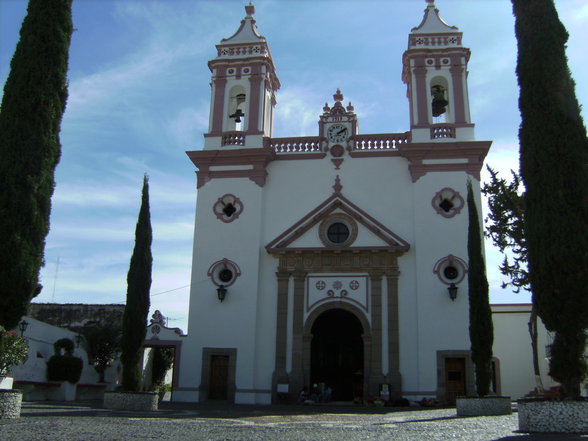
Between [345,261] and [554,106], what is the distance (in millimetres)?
9596

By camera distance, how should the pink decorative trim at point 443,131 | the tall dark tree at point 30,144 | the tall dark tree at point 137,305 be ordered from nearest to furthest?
the tall dark tree at point 30,144 < the tall dark tree at point 137,305 < the pink decorative trim at point 443,131

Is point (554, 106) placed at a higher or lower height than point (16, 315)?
higher

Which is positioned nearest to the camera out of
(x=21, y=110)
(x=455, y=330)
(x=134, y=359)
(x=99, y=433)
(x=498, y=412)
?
(x=99, y=433)

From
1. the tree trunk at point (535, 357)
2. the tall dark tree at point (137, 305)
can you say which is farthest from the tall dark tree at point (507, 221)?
the tall dark tree at point (137, 305)

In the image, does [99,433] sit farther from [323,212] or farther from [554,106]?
[323,212]

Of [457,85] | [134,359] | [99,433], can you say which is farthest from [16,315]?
[457,85]

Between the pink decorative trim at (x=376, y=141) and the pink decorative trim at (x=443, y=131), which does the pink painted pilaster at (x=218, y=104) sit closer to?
the pink decorative trim at (x=376, y=141)

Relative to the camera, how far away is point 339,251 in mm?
19656

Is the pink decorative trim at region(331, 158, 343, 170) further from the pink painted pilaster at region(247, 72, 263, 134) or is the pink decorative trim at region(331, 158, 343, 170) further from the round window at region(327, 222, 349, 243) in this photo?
the pink painted pilaster at region(247, 72, 263, 134)

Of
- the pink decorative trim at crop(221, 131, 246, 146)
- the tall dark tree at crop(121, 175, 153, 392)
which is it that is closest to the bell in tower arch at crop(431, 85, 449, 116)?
the pink decorative trim at crop(221, 131, 246, 146)

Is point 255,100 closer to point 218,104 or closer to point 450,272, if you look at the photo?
point 218,104

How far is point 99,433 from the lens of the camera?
8453 mm

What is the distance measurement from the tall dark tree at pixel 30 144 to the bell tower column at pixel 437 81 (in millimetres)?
12291

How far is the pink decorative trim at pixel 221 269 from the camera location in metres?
20.0
